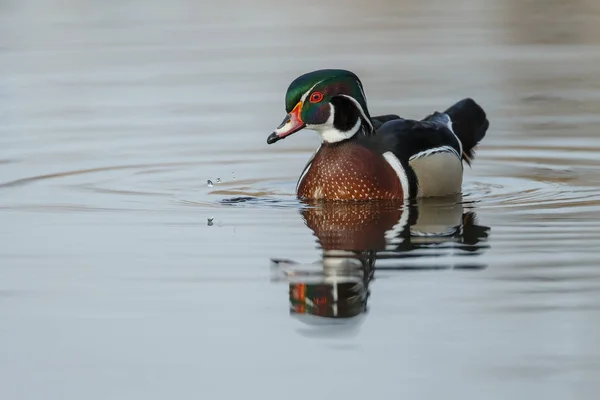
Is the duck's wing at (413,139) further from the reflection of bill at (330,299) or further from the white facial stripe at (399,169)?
the reflection of bill at (330,299)

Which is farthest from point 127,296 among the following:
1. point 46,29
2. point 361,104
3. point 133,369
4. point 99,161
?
point 46,29

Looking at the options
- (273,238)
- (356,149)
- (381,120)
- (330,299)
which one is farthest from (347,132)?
(330,299)

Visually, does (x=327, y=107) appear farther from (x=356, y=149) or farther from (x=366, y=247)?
(x=366, y=247)

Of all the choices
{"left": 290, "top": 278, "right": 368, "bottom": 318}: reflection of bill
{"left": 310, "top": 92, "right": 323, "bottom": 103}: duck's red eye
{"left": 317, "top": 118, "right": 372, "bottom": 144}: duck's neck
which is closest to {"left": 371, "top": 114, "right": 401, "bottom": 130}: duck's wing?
{"left": 317, "top": 118, "right": 372, "bottom": 144}: duck's neck

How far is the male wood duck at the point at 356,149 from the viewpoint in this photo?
32.1 ft

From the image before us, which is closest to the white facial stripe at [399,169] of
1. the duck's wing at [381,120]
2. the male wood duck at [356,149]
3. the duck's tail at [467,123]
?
the male wood duck at [356,149]

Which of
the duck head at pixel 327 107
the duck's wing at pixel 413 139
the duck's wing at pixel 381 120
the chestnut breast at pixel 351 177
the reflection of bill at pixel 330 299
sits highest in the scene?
the duck head at pixel 327 107

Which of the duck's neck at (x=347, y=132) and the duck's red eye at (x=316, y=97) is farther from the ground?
the duck's red eye at (x=316, y=97)

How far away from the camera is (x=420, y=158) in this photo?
32.4ft

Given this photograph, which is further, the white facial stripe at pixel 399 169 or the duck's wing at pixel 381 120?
the duck's wing at pixel 381 120

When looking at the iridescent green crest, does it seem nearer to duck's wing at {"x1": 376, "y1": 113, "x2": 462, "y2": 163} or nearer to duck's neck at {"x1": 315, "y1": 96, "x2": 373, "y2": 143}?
duck's neck at {"x1": 315, "y1": 96, "x2": 373, "y2": 143}

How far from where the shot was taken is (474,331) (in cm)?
608

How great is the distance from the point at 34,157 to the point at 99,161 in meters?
0.52

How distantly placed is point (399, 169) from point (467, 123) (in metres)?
→ 1.37
